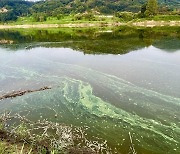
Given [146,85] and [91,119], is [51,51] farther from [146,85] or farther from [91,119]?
[91,119]

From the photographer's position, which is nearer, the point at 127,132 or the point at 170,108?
the point at 127,132

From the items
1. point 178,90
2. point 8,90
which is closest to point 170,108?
point 178,90

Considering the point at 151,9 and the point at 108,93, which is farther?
the point at 151,9

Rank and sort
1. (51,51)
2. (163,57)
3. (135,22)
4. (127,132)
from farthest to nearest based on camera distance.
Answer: (135,22) < (51,51) < (163,57) < (127,132)

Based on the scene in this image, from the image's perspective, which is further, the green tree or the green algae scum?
the green tree

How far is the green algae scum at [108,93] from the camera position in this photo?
20.0 m

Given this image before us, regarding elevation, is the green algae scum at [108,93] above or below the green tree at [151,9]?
below

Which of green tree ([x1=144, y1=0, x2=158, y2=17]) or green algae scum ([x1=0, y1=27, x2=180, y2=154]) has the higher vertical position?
green tree ([x1=144, y1=0, x2=158, y2=17])

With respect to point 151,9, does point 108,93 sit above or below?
below

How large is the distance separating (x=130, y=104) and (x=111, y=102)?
1769 millimetres

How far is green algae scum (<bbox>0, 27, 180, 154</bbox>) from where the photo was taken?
20.0 m

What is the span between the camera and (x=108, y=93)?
2834 cm

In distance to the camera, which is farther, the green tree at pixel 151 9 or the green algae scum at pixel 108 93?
the green tree at pixel 151 9

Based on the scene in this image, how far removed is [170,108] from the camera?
949 inches
